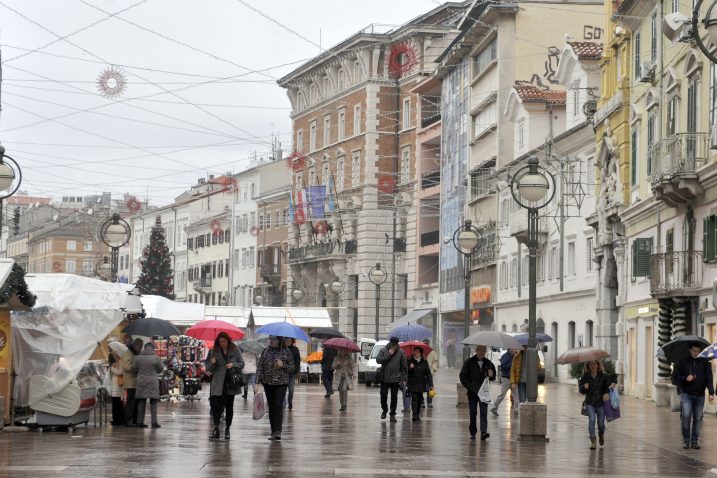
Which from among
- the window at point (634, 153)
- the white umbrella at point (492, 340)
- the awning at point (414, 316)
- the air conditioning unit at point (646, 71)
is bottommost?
the white umbrella at point (492, 340)

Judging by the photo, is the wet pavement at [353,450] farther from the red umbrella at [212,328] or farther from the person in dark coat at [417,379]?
the red umbrella at [212,328]

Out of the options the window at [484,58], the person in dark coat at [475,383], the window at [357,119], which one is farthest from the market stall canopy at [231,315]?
the person in dark coat at [475,383]

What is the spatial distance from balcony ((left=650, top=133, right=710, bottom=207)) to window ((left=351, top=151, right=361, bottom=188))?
60.4m

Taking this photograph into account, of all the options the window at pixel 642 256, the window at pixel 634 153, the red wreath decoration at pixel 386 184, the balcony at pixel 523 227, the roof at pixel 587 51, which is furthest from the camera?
the red wreath decoration at pixel 386 184

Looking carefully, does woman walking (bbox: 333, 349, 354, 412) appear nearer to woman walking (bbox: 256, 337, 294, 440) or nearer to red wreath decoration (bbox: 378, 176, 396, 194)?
woman walking (bbox: 256, 337, 294, 440)

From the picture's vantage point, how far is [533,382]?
25.8 metres

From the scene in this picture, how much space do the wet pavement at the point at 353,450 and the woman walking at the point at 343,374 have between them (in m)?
2.43

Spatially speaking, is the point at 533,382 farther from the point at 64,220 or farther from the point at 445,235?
the point at 64,220

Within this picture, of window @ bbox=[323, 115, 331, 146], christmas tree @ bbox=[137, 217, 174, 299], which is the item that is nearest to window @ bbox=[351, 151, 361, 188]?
window @ bbox=[323, 115, 331, 146]

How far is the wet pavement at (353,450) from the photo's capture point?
18.9 metres

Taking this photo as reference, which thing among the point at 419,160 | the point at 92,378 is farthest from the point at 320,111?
the point at 92,378

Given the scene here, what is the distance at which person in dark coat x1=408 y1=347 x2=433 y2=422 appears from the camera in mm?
30741

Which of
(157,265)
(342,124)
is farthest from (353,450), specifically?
(157,265)

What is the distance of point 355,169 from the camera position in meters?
99.4
